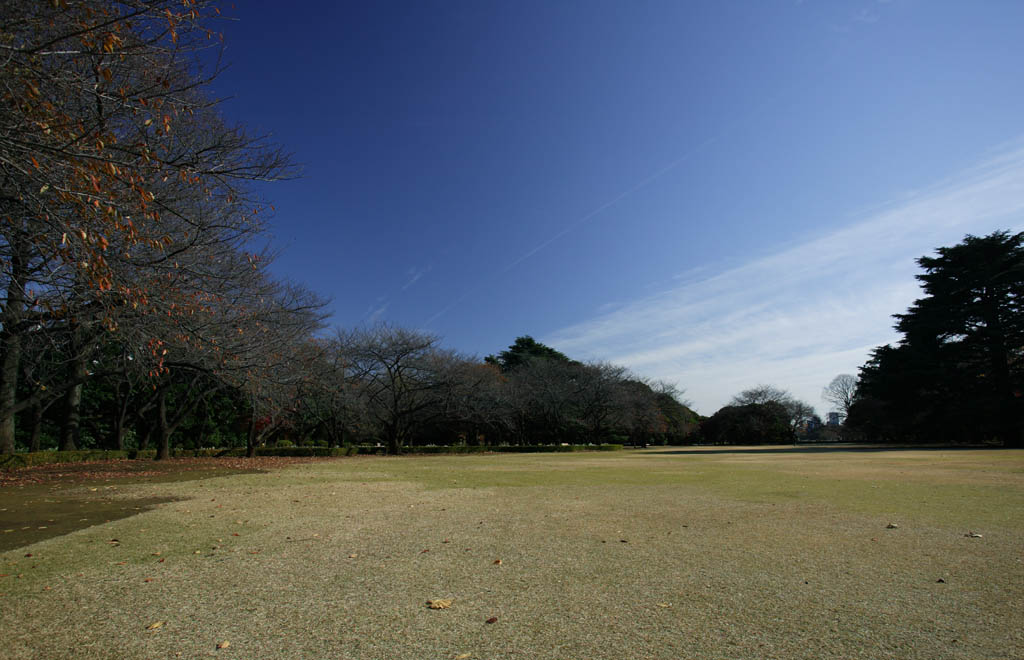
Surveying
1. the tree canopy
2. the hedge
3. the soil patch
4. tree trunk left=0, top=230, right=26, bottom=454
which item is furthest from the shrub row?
the tree canopy

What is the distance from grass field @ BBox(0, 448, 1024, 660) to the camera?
297cm

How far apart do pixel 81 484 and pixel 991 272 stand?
150ft

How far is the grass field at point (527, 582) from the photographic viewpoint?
9.74 ft

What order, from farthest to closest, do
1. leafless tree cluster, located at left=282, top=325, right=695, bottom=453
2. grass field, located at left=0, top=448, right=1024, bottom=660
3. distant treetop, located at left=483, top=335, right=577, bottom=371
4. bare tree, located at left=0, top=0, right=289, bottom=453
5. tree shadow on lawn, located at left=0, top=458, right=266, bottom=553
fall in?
1. distant treetop, located at left=483, top=335, right=577, bottom=371
2. leafless tree cluster, located at left=282, top=325, right=695, bottom=453
3. tree shadow on lawn, located at left=0, top=458, right=266, bottom=553
4. bare tree, located at left=0, top=0, right=289, bottom=453
5. grass field, located at left=0, top=448, right=1024, bottom=660

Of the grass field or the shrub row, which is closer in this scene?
the grass field

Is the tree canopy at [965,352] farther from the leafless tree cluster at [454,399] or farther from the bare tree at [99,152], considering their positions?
the bare tree at [99,152]

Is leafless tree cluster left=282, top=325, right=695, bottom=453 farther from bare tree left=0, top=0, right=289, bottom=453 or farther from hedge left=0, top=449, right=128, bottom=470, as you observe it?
bare tree left=0, top=0, right=289, bottom=453

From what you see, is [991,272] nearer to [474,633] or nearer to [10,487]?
[474,633]

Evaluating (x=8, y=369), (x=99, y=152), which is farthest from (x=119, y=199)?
(x=8, y=369)

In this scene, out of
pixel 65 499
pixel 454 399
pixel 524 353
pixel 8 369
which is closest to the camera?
pixel 65 499

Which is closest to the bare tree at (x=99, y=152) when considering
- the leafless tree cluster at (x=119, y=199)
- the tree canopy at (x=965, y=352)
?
the leafless tree cluster at (x=119, y=199)

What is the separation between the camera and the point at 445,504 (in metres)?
8.36

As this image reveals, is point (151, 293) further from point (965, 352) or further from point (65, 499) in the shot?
point (965, 352)

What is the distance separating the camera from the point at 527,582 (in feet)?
13.4
